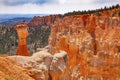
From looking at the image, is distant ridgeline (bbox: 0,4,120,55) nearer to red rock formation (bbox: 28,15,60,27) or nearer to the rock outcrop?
red rock formation (bbox: 28,15,60,27)

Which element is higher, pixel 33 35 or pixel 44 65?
pixel 44 65

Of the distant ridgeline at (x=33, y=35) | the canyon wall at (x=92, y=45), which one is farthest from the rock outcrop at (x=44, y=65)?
the distant ridgeline at (x=33, y=35)

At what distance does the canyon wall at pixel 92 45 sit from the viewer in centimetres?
5950

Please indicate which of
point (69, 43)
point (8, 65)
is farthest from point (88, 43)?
point (8, 65)

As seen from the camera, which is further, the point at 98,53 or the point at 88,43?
the point at 88,43

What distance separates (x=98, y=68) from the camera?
60.6 m

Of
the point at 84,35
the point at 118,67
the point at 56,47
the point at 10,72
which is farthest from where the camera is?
the point at 56,47

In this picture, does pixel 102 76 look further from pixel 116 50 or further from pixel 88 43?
pixel 88 43

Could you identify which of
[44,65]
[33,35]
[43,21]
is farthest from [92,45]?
[43,21]

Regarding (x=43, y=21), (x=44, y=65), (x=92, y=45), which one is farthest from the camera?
(x=43, y=21)

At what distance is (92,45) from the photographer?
69.3 meters

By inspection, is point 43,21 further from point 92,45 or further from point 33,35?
point 92,45

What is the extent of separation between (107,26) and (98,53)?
6.42 meters

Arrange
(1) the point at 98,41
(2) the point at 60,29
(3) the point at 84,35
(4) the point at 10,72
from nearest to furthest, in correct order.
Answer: (4) the point at 10,72, (1) the point at 98,41, (3) the point at 84,35, (2) the point at 60,29
